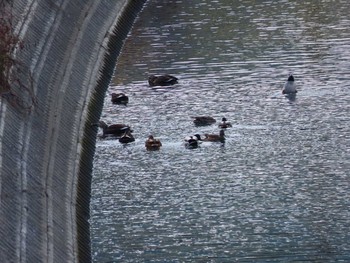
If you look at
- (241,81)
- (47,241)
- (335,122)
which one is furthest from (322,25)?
(47,241)

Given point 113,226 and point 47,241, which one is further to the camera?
point 113,226

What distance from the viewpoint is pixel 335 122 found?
16625 mm

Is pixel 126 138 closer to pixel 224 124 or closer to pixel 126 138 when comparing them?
pixel 126 138

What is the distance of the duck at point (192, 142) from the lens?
52.4ft

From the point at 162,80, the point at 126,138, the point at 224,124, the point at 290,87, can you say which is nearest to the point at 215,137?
the point at 224,124

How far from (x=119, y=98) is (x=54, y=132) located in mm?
4293

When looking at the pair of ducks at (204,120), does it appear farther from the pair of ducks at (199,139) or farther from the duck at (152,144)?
the duck at (152,144)

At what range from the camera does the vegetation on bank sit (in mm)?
13320

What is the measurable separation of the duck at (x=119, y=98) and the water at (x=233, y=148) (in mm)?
115

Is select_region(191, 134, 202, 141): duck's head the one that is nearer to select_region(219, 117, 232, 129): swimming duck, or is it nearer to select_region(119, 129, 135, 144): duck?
select_region(219, 117, 232, 129): swimming duck

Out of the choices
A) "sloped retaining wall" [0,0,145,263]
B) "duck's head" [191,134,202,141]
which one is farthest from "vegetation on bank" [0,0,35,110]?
"duck's head" [191,134,202,141]

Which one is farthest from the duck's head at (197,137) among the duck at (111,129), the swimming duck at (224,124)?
the duck at (111,129)

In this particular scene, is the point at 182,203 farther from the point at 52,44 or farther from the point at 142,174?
the point at 52,44

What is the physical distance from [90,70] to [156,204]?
3.41 metres
